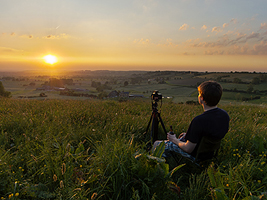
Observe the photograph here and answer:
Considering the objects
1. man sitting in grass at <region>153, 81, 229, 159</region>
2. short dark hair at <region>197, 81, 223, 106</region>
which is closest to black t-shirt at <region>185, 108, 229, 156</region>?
man sitting in grass at <region>153, 81, 229, 159</region>

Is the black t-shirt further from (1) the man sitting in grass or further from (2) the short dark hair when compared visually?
(2) the short dark hair

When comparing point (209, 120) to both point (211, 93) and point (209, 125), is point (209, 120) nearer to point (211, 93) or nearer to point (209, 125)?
point (209, 125)

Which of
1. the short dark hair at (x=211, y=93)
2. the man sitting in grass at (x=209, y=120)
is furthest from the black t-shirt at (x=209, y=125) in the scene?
the short dark hair at (x=211, y=93)

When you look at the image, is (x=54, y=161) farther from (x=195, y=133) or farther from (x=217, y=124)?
(x=217, y=124)

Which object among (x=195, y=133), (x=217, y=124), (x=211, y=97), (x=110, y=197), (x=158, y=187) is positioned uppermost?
(x=211, y=97)

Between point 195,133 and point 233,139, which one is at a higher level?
point 195,133

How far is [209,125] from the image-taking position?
2.74 meters

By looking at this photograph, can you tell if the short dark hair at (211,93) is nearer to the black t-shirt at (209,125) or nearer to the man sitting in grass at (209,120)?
the man sitting in grass at (209,120)

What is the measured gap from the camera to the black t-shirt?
2740 mm

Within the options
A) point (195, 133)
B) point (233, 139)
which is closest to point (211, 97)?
point (195, 133)

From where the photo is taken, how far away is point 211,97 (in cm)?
275

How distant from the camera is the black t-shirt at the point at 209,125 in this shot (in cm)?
274

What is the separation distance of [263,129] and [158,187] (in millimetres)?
4545

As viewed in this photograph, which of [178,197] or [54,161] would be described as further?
[54,161]
